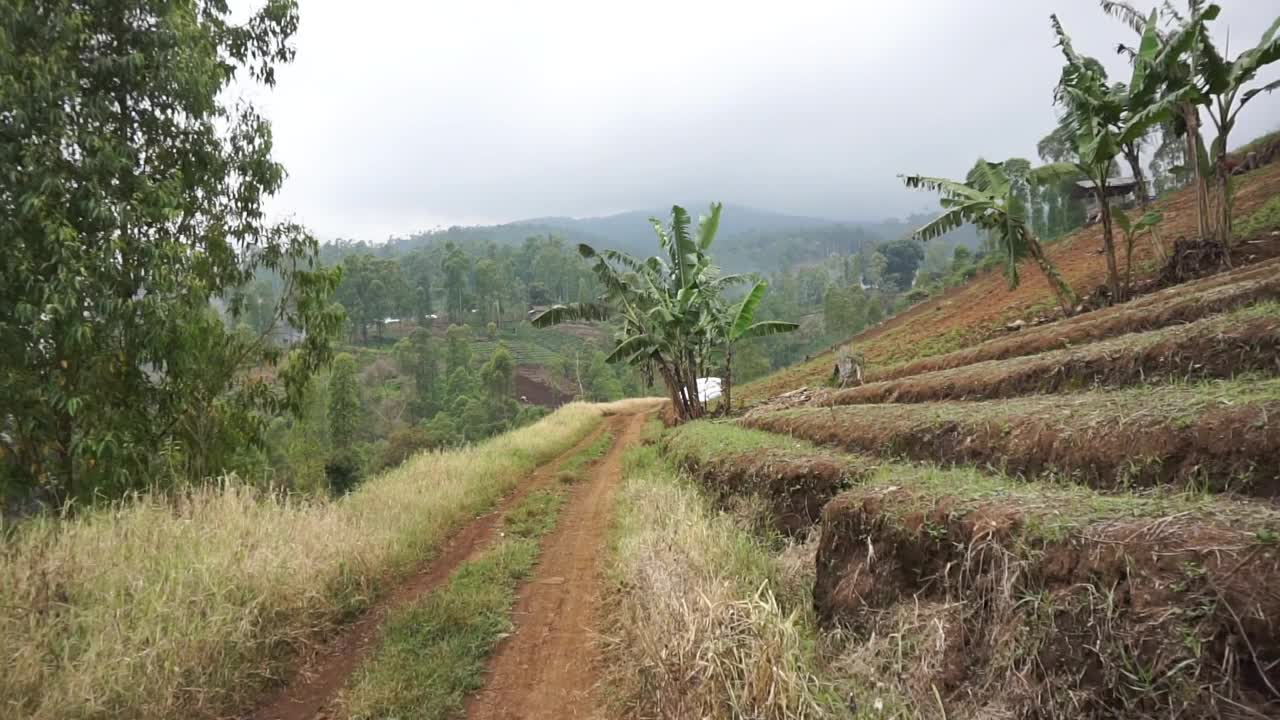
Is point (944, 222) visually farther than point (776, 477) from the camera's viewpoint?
Yes

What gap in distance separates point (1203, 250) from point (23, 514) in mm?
22028

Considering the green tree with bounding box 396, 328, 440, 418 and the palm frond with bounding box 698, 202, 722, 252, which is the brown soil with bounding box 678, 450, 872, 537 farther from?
the green tree with bounding box 396, 328, 440, 418

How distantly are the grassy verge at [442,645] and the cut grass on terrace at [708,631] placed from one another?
3.66 ft

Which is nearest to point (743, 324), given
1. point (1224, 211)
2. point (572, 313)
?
point (572, 313)

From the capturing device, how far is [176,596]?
448cm

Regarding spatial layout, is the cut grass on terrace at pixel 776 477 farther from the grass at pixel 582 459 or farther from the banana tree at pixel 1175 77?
the banana tree at pixel 1175 77

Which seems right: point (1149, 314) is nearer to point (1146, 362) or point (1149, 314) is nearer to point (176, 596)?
point (1146, 362)

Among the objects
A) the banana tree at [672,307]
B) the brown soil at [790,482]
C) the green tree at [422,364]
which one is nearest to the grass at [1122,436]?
the brown soil at [790,482]

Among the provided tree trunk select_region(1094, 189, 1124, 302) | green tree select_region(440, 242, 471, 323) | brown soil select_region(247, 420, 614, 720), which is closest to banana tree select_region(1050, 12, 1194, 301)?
tree trunk select_region(1094, 189, 1124, 302)

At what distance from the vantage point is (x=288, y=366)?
8234 millimetres

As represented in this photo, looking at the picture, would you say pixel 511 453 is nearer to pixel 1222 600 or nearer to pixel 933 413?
pixel 933 413

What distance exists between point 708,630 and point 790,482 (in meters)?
3.21

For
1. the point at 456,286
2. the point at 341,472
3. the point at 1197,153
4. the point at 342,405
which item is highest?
the point at 456,286

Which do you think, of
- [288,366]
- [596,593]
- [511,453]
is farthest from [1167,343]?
[511,453]
